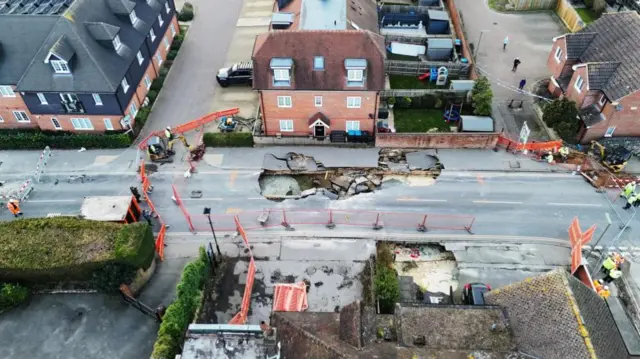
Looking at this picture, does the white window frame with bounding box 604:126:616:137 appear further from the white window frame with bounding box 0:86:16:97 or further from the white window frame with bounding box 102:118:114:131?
the white window frame with bounding box 0:86:16:97

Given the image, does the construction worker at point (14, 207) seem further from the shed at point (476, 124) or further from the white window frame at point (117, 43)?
the shed at point (476, 124)

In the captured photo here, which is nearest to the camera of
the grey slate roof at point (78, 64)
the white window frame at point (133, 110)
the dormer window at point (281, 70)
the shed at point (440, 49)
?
the dormer window at point (281, 70)

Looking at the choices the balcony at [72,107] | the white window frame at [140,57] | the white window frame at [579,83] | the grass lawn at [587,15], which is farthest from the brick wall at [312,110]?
the grass lawn at [587,15]

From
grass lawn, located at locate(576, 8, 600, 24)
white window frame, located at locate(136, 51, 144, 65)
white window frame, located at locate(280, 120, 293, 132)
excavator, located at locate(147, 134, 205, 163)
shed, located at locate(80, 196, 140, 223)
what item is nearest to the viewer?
shed, located at locate(80, 196, 140, 223)

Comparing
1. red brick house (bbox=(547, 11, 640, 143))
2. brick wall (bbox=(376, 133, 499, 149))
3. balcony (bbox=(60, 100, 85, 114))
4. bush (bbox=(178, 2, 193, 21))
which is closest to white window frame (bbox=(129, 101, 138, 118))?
balcony (bbox=(60, 100, 85, 114))

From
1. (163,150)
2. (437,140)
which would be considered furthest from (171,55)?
(437,140)

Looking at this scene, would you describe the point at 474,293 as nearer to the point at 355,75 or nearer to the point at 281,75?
the point at 355,75
